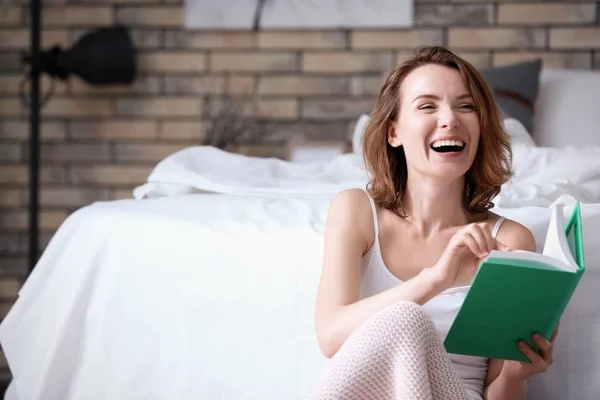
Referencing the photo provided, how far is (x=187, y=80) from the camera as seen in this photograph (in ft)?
12.1

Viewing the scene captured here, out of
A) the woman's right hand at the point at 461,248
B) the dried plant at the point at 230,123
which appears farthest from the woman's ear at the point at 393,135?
the dried plant at the point at 230,123

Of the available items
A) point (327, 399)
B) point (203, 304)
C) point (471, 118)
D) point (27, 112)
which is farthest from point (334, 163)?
point (27, 112)

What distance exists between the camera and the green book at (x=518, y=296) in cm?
112

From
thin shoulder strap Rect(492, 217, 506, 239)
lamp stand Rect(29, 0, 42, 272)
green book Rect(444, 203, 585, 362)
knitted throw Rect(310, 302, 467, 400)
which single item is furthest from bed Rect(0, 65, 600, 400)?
lamp stand Rect(29, 0, 42, 272)

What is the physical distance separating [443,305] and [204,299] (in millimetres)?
517

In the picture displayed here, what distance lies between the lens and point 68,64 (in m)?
3.43

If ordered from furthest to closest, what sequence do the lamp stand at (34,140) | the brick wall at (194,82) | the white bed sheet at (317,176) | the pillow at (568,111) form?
1. the brick wall at (194,82)
2. the lamp stand at (34,140)
3. the pillow at (568,111)
4. the white bed sheet at (317,176)

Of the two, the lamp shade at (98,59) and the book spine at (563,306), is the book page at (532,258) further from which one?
the lamp shade at (98,59)

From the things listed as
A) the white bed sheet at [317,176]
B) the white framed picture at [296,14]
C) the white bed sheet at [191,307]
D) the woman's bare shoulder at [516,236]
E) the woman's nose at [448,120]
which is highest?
the white framed picture at [296,14]

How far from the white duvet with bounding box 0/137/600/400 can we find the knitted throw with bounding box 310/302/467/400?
0.45m

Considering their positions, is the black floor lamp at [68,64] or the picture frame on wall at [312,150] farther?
the picture frame on wall at [312,150]

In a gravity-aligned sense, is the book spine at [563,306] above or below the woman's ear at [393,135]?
below

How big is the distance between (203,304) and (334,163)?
2.84 ft

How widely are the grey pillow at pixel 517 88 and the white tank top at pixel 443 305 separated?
1.45m
